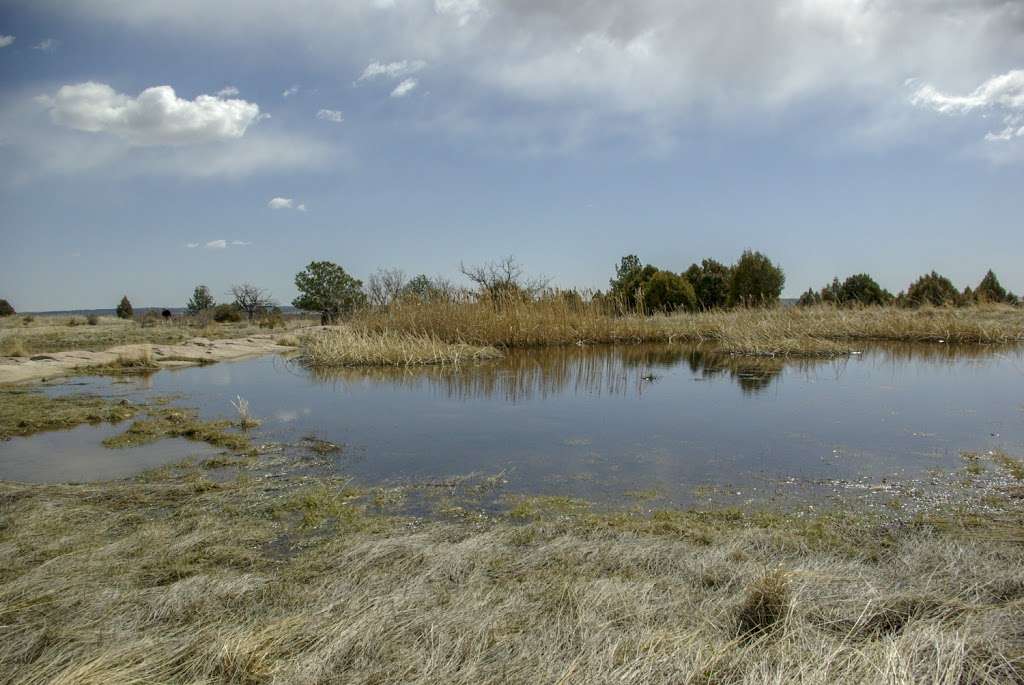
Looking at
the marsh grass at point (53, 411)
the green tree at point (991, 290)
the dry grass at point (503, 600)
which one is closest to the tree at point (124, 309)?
the marsh grass at point (53, 411)

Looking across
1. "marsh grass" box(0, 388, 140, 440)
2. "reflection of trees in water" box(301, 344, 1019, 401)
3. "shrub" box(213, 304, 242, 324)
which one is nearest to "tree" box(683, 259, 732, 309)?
"reflection of trees in water" box(301, 344, 1019, 401)

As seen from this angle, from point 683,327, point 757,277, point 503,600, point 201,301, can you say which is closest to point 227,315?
point 201,301

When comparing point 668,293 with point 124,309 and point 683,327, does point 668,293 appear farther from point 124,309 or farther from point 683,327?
point 124,309

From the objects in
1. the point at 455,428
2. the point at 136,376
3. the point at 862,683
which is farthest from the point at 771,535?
the point at 136,376

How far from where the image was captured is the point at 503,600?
8.25 ft

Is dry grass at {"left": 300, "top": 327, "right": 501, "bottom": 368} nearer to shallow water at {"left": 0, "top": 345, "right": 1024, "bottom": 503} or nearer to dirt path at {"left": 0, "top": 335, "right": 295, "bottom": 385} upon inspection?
shallow water at {"left": 0, "top": 345, "right": 1024, "bottom": 503}

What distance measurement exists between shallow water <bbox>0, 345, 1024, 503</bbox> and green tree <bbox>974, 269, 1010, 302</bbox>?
16445 mm

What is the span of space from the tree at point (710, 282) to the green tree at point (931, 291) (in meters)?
7.23

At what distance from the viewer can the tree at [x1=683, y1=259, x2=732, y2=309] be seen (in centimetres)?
2948

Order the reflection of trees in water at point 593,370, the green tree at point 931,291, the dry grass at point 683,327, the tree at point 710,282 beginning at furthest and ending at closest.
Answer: the tree at point 710,282
the green tree at point 931,291
the dry grass at point 683,327
the reflection of trees in water at point 593,370

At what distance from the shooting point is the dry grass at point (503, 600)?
200 cm

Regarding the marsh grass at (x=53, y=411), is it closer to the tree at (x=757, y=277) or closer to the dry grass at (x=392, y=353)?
the dry grass at (x=392, y=353)

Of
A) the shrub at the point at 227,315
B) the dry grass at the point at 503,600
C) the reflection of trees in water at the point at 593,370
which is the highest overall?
the shrub at the point at 227,315

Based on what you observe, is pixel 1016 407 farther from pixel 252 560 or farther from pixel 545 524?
pixel 252 560
